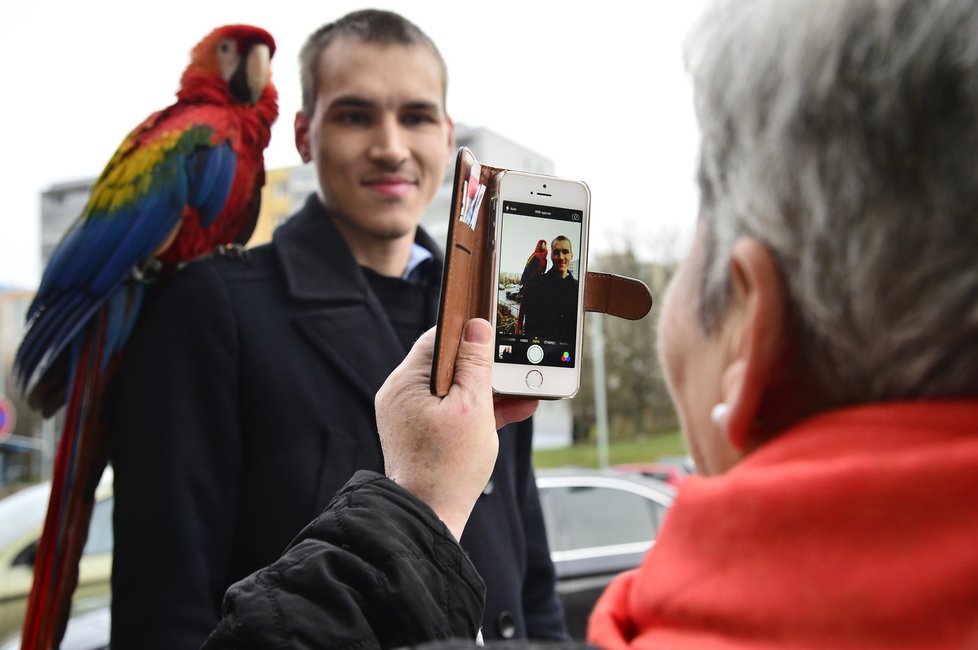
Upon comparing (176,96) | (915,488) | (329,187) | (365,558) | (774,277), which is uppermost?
(176,96)

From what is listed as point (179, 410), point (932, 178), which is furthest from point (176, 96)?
point (932, 178)

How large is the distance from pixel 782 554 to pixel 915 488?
10 centimetres

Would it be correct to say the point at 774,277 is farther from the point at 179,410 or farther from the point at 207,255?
the point at 207,255

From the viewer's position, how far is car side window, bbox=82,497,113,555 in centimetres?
215

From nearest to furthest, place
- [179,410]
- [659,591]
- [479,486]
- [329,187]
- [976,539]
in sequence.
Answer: [976,539]
[659,591]
[479,486]
[179,410]
[329,187]

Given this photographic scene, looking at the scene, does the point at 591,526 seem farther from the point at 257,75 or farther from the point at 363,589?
the point at 363,589

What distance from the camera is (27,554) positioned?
2.44 m

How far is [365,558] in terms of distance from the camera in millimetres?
811

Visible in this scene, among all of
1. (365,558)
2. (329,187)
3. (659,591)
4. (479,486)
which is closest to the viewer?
(659,591)

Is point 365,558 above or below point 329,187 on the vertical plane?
below

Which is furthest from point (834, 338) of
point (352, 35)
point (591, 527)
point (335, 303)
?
point (591, 527)

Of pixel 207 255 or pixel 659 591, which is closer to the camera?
pixel 659 591

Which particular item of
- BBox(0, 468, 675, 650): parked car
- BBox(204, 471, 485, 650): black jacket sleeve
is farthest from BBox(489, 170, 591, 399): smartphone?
BBox(0, 468, 675, 650): parked car

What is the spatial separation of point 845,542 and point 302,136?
3.53 ft
